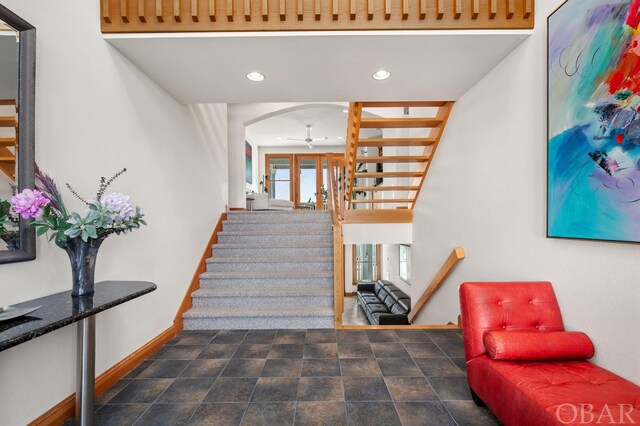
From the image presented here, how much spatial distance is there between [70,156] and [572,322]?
334 cm

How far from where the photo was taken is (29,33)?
Answer: 1.61 meters

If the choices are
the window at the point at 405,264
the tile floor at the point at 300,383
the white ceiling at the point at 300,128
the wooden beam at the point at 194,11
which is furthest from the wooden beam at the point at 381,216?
the wooden beam at the point at 194,11

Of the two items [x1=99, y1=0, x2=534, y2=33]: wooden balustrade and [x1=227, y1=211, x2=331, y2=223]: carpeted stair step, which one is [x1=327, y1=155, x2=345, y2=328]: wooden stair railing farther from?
[x1=99, y1=0, x2=534, y2=33]: wooden balustrade

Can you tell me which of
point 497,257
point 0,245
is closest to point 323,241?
point 497,257

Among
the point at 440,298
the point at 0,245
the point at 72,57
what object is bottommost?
the point at 440,298

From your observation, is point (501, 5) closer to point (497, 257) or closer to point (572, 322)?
point (497, 257)

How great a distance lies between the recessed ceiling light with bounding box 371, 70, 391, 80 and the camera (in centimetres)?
270

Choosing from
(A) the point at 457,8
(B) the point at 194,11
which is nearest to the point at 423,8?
(A) the point at 457,8

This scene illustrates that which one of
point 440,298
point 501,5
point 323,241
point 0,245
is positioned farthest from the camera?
point 323,241

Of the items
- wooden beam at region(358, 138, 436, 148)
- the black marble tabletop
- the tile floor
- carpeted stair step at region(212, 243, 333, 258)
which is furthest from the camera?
carpeted stair step at region(212, 243, 333, 258)

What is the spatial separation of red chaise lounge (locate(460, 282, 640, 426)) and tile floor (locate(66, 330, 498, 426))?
38 cm

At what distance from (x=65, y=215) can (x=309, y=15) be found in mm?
2027

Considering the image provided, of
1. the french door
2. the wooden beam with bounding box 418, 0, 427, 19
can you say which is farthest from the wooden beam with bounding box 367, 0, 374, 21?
the french door

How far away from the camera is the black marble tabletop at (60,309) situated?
1.13m
